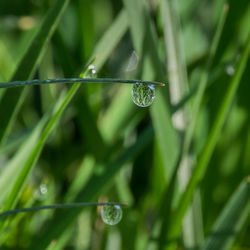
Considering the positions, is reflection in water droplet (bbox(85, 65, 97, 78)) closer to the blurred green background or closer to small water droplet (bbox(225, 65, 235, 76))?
the blurred green background

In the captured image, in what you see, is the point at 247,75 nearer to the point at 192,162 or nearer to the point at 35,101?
the point at 192,162

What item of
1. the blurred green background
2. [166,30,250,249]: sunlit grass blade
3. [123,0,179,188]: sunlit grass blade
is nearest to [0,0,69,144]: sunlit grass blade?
the blurred green background

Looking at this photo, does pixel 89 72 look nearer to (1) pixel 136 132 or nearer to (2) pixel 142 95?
(2) pixel 142 95

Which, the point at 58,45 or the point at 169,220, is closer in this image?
the point at 169,220

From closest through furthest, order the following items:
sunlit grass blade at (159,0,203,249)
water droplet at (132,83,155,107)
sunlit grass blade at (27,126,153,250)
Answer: water droplet at (132,83,155,107)
sunlit grass blade at (27,126,153,250)
sunlit grass blade at (159,0,203,249)

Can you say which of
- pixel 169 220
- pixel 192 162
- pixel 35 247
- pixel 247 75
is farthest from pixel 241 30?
pixel 35 247

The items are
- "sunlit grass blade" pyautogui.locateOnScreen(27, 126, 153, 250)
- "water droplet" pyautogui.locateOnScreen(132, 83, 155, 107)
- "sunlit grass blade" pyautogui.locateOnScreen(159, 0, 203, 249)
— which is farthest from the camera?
"sunlit grass blade" pyautogui.locateOnScreen(159, 0, 203, 249)

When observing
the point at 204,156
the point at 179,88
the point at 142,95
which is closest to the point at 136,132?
the point at 179,88

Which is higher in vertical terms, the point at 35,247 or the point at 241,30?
the point at 241,30
